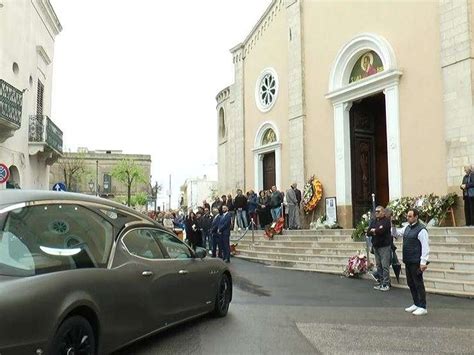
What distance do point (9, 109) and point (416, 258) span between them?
46.8 ft

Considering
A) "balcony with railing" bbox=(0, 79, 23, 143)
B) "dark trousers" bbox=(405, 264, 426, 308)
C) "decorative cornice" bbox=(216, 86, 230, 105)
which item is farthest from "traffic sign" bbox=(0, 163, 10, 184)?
"decorative cornice" bbox=(216, 86, 230, 105)

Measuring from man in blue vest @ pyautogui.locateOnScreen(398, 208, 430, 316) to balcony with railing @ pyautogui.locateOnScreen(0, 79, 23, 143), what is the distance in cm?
1321

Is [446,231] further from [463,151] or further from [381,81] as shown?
[381,81]

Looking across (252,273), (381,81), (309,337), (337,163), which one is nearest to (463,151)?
(381,81)

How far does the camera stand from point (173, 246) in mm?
6512

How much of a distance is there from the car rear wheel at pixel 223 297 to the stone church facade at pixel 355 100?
29.4ft

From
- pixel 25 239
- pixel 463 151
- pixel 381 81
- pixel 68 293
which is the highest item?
pixel 381 81

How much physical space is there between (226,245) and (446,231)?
6.28 metres

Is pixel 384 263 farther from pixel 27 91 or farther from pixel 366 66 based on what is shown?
pixel 27 91

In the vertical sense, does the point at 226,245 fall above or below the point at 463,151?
below

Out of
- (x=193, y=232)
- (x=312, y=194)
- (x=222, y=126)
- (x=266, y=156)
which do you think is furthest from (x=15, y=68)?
(x=222, y=126)

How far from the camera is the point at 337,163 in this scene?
62.4 ft

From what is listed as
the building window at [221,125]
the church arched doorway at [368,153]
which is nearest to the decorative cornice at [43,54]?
the building window at [221,125]

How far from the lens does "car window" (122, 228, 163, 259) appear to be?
546cm
